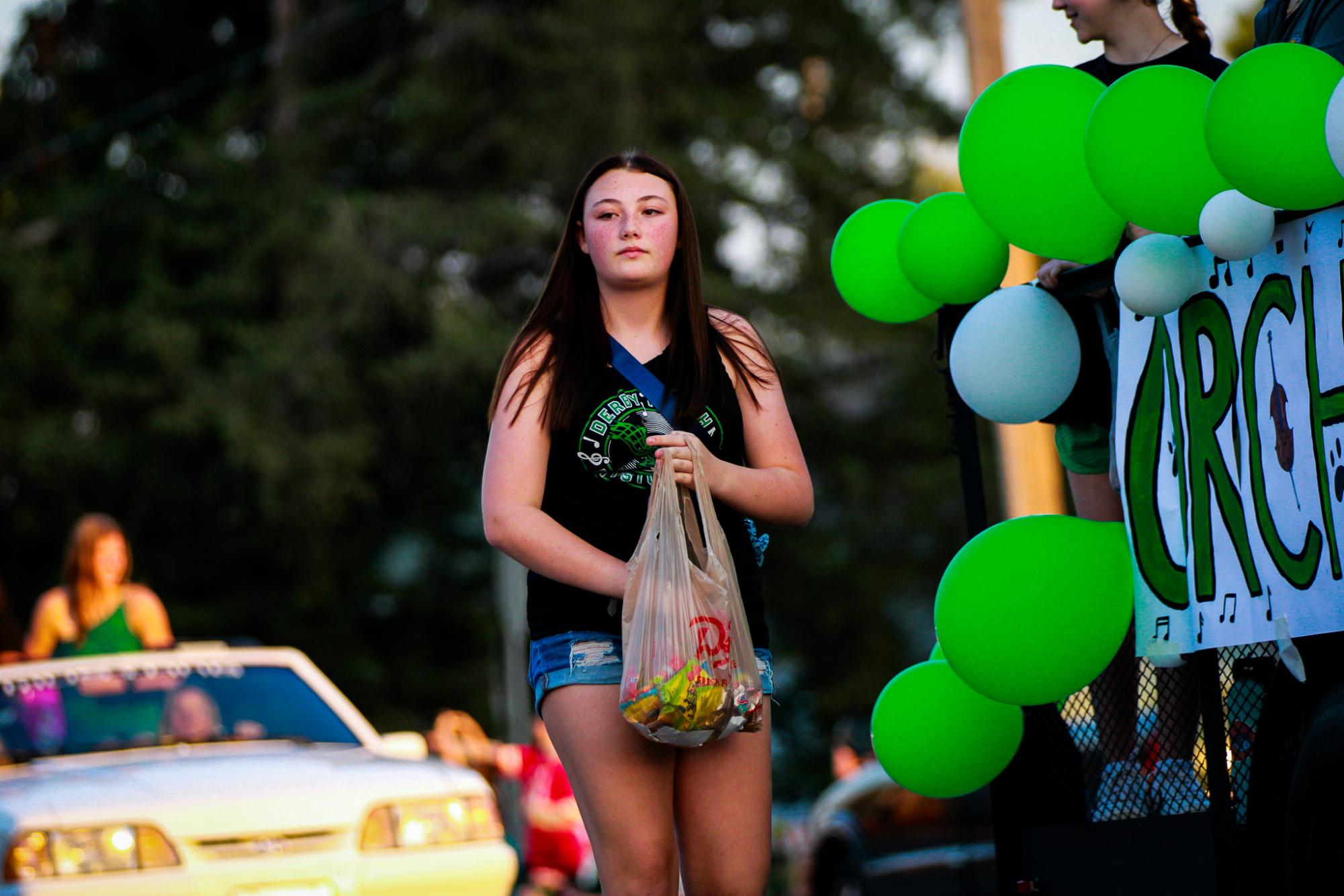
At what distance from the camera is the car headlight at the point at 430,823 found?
641 centimetres

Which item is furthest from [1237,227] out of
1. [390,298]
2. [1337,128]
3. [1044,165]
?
[390,298]

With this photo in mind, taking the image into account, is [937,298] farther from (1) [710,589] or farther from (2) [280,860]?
(2) [280,860]

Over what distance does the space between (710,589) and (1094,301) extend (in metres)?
1.15

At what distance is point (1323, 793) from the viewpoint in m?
2.76

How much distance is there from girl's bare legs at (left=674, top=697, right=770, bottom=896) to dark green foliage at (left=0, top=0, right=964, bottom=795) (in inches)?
555

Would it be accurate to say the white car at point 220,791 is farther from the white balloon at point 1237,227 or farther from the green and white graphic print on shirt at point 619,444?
the white balloon at point 1237,227

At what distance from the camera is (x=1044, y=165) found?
3330mm

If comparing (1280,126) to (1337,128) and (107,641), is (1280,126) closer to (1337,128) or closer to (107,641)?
(1337,128)

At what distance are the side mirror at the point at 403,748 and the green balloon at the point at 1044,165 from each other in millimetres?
4361

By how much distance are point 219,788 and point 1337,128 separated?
16.0 feet

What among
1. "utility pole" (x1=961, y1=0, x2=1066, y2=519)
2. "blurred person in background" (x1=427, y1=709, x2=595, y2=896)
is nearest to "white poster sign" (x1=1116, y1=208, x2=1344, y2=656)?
"utility pole" (x1=961, y1=0, x2=1066, y2=519)

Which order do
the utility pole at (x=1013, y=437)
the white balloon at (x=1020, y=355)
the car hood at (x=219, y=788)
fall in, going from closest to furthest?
the white balloon at (x=1020, y=355) → the car hood at (x=219, y=788) → the utility pole at (x=1013, y=437)

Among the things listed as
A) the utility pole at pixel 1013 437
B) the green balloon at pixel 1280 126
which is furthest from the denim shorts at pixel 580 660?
the utility pole at pixel 1013 437

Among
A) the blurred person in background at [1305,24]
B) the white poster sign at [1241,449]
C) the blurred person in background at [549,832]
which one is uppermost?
the blurred person in background at [1305,24]
